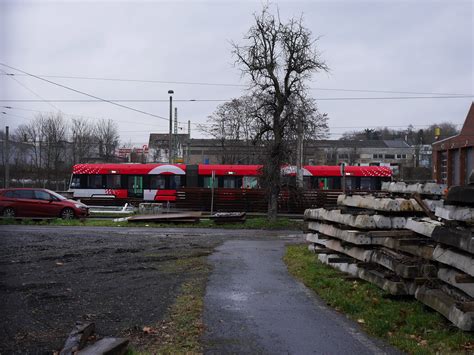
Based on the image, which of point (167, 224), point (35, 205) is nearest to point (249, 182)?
point (167, 224)

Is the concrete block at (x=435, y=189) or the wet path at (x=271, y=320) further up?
the concrete block at (x=435, y=189)

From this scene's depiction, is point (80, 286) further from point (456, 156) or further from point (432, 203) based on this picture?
point (456, 156)

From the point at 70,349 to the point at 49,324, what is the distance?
1.23m

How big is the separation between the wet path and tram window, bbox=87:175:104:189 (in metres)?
26.5

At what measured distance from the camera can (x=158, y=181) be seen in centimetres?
3578

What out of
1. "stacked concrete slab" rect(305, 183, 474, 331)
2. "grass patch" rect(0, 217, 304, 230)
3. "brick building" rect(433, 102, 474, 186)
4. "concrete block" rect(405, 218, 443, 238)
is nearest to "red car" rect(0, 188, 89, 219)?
"grass patch" rect(0, 217, 304, 230)

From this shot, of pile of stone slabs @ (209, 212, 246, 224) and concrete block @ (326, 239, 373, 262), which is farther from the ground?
concrete block @ (326, 239, 373, 262)

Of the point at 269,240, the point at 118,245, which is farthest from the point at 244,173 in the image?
the point at 118,245

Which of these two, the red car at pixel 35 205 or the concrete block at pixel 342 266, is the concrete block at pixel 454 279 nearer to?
the concrete block at pixel 342 266

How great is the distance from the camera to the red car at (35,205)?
2419 centimetres

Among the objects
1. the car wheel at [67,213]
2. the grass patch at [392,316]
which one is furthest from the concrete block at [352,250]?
the car wheel at [67,213]

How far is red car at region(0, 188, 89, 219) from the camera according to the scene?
24.2m

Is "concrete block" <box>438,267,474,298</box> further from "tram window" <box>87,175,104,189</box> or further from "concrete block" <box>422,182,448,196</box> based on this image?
"tram window" <box>87,175,104,189</box>

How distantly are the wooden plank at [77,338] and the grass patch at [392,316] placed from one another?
329 centimetres
